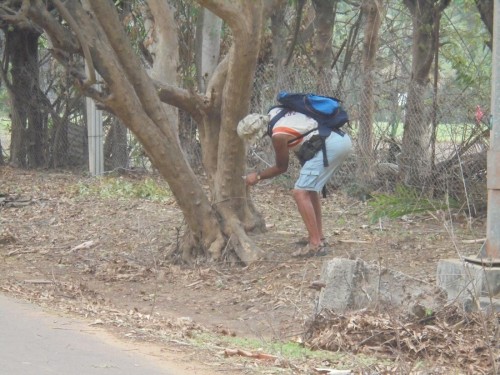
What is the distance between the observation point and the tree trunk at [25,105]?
19.9 m

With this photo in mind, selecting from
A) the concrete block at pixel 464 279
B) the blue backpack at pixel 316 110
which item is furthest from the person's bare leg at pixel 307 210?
the concrete block at pixel 464 279

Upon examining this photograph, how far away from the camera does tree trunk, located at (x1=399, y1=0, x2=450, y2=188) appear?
43.8ft

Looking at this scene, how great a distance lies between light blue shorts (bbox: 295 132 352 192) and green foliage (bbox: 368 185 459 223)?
2.75 meters

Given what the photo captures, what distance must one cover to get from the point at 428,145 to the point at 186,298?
561 centimetres

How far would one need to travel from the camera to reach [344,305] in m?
6.96

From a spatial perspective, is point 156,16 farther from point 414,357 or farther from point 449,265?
point 414,357

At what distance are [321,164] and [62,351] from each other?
443 centimetres

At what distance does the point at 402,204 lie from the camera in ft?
42.3

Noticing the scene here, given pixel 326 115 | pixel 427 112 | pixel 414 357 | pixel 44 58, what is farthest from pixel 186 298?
pixel 44 58

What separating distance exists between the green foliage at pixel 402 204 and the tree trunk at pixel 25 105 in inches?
353

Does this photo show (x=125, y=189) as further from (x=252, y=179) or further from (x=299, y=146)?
(x=299, y=146)

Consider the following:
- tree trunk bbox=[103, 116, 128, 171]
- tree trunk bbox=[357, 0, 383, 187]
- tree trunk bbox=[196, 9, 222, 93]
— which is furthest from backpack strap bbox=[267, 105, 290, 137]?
tree trunk bbox=[103, 116, 128, 171]

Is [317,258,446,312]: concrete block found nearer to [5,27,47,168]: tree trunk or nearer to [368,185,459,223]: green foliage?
[368,185,459,223]: green foliage

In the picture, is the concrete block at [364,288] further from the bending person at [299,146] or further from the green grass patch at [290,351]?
the bending person at [299,146]
